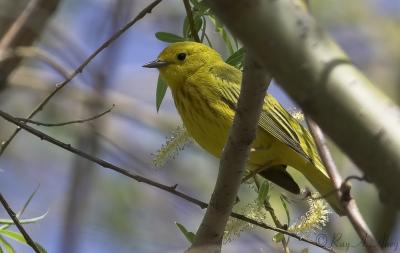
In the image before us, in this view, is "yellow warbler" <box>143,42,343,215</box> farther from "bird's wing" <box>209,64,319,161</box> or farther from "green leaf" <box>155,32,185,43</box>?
"green leaf" <box>155,32,185,43</box>

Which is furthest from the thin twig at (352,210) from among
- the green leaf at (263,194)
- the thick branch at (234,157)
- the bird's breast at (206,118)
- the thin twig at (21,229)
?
the bird's breast at (206,118)

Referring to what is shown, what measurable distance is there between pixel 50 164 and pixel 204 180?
141cm

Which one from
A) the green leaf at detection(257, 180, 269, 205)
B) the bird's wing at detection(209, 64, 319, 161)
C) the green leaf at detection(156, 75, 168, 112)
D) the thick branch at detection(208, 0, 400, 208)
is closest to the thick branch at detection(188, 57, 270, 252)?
the green leaf at detection(257, 180, 269, 205)

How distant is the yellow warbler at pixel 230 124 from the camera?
3738 mm

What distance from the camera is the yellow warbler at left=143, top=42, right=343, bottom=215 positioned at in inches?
147

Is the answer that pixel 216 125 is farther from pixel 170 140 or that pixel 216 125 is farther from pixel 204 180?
pixel 204 180

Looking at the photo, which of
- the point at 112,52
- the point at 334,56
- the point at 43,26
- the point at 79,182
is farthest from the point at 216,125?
the point at 334,56

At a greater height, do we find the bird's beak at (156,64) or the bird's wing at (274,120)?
the bird's beak at (156,64)

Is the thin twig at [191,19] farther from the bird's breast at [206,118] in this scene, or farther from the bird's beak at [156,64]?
the bird's beak at [156,64]

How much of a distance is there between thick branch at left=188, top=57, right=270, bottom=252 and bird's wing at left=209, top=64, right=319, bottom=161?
Result: 124 centimetres

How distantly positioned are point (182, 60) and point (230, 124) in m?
0.78

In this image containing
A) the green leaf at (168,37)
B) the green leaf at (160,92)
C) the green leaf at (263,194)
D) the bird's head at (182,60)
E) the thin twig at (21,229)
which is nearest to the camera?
the thin twig at (21,229)

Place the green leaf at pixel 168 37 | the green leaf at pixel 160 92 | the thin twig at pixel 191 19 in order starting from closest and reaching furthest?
the thin twig at pixel 191 19 < the green leaf at pixel 160 92 < the green leaf at pixel 168 37

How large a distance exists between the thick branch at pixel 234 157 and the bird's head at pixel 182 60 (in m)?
1.73
